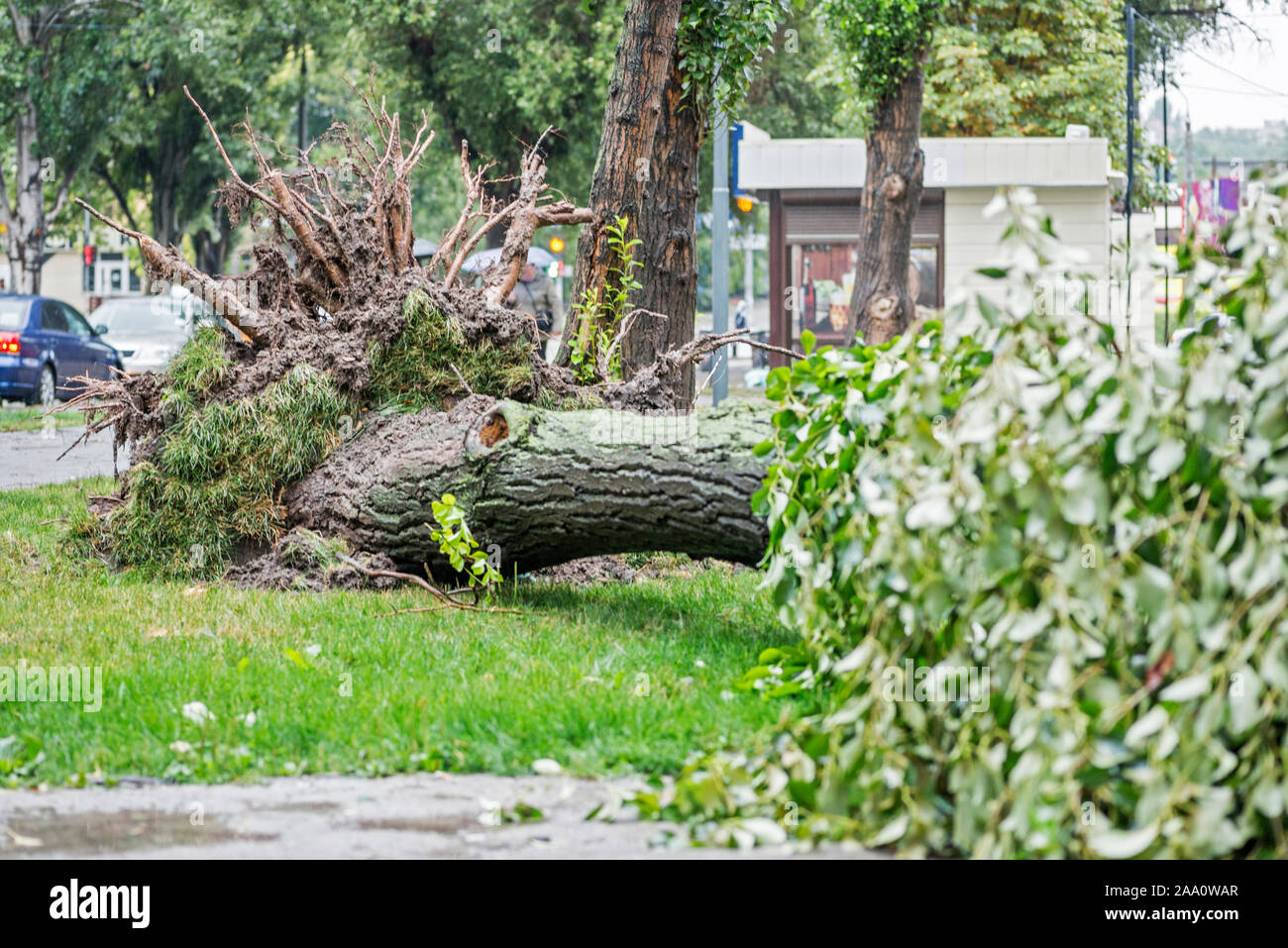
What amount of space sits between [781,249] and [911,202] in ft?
29.2

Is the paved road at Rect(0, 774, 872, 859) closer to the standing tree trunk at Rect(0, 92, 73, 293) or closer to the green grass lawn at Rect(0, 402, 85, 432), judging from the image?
the green grass lawn at Rect(0, 402, 85, 432)

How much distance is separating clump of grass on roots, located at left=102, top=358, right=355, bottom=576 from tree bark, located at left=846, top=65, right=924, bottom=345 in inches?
479

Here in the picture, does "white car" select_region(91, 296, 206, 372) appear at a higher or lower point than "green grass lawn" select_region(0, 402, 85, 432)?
higher

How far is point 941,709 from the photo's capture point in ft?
12.0

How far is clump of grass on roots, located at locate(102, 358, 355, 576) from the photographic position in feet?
25.0

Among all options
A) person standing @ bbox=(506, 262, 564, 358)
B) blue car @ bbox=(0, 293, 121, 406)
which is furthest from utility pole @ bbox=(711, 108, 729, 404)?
blue car @ bbox=(0, 293, 121, 406)

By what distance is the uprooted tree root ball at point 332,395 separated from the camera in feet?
23.5

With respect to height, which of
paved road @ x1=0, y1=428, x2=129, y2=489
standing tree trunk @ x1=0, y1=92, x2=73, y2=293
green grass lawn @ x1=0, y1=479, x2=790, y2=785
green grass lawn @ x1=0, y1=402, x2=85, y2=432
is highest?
standing tree trunk @ x1=0, y1=92, x2=73, y2=293
